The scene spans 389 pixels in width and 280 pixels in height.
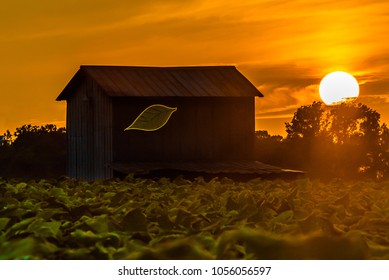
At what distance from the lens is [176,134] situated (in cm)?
2891

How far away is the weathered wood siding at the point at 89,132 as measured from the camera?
28781 mm

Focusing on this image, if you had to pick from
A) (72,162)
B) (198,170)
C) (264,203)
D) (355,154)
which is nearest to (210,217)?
(264,203)

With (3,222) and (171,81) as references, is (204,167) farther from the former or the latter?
(3,222)

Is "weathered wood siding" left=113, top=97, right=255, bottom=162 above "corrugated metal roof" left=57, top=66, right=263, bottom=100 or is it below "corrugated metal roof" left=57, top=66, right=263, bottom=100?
below

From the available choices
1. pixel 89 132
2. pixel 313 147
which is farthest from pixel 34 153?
pixel 313 147

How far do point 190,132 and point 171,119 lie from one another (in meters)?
0.81

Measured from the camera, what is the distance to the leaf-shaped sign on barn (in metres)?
25.6

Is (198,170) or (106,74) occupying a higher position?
(106,74)

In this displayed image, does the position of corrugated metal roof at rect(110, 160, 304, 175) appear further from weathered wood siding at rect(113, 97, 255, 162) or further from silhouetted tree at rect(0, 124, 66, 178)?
silhouetted tree at rect(0, 124, 66, 178)

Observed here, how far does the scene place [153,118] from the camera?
2575 centimetres

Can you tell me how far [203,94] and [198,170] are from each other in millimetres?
Answer: 3702

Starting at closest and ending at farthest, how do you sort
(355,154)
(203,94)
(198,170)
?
(198,170) → (203,94) → (355,154)

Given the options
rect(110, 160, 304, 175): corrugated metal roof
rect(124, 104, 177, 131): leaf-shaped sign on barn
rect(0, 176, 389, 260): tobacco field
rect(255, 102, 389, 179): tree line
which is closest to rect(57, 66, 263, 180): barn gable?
rect(110, 160, 304, 175): corrugated metal roof
